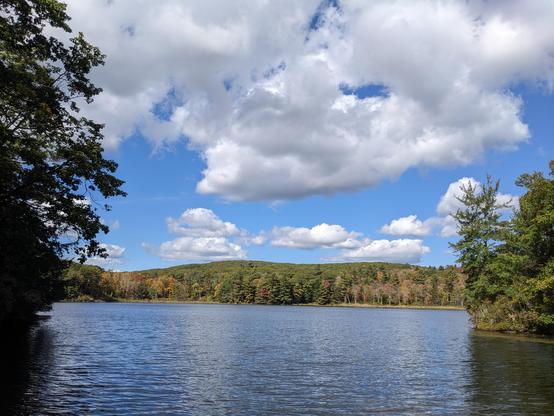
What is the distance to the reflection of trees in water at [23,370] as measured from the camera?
21.0 metres

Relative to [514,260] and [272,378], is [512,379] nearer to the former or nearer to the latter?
[272,378]

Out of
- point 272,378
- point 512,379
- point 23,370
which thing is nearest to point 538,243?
point 512,379

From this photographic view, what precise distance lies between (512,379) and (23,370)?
29.1 meters

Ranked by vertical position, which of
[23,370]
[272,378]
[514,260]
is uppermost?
[514,260]

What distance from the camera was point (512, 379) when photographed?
29.4 metres

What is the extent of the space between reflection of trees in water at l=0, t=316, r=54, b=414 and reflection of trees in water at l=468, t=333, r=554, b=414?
1946 cm

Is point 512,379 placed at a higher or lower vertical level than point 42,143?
lower

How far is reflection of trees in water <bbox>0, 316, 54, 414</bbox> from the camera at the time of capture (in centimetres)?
2098

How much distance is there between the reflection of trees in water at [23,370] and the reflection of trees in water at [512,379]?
63.9 feet

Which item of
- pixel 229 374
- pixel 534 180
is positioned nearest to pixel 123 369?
pixel 229 374

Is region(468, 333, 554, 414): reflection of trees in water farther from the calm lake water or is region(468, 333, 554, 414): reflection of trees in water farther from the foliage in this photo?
the foliage

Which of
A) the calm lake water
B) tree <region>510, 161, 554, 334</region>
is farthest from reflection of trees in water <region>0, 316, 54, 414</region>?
tree <region>510, 161, 554, 334</region>

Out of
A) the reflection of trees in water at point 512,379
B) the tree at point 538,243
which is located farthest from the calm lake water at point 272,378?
the tree at point 538,243

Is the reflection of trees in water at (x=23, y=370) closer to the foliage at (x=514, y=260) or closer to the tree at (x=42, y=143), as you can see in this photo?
the tree at (x=42, y=143)
